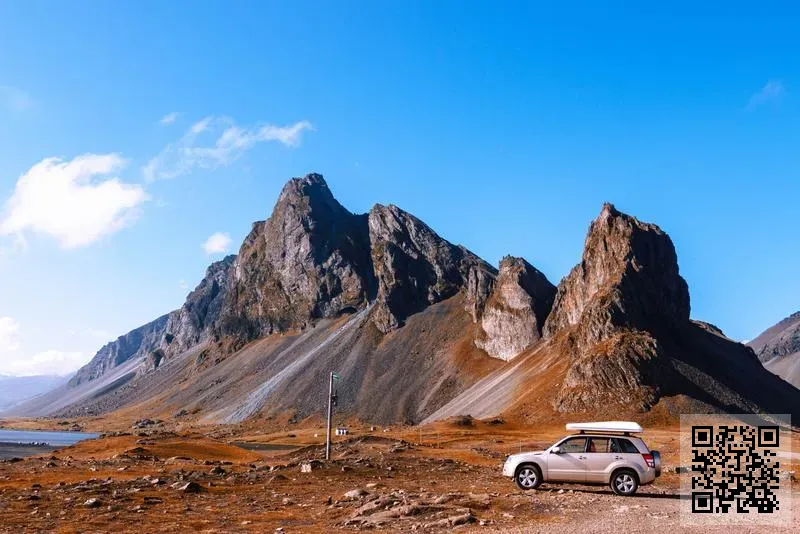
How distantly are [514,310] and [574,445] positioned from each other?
15627 centimetres

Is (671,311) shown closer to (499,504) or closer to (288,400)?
(288,400)

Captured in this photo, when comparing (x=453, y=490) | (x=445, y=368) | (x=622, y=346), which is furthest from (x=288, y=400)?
(x=453, y=490)

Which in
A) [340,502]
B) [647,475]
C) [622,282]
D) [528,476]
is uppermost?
[622,282]

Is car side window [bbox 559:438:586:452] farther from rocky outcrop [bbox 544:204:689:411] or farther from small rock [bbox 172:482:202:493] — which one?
rocky outcrop [bbox 544:204:689:411]

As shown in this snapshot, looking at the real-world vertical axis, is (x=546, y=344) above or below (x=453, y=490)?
above

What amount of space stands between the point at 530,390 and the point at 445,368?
46038 mm

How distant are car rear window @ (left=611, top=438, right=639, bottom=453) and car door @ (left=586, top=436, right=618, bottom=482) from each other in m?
0.19

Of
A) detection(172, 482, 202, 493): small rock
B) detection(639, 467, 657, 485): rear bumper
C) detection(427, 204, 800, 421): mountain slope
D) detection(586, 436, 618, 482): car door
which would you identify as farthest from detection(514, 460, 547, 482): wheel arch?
detection(427, 204, 800, 421): mountain slope

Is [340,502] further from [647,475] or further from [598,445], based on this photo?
[647,475]

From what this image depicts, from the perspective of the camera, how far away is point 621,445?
27406 millimetres

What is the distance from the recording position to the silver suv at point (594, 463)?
2697 cm

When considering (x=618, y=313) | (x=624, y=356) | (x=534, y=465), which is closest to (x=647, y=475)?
(x=534, y=465)

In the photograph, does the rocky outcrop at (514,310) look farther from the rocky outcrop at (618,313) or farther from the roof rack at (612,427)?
the roof rack at (612,427)

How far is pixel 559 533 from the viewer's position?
1838 cm
